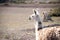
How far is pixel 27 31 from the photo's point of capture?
87.7 inches

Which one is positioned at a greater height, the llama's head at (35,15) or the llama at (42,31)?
the llama's head at (35,15)

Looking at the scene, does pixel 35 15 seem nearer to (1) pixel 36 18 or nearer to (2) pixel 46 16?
(1) pixel 36 18

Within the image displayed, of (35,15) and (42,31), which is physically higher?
(35,15)

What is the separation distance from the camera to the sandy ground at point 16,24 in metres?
2.22

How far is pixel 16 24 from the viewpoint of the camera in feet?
7.42

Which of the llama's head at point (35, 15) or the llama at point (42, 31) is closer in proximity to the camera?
the llama at point (42, 31)

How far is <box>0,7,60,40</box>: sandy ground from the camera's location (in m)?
2.22

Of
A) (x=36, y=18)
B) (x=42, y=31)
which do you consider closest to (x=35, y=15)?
(x=36, y=18)

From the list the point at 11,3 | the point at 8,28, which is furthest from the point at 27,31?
the point at 11,3

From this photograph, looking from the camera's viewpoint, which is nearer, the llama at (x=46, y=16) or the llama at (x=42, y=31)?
the llama at (x=42, y=31)

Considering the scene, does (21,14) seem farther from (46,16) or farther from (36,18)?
(46,16)

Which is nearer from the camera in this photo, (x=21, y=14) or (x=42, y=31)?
(x=42, y=31)

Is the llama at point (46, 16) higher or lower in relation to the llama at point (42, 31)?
higher

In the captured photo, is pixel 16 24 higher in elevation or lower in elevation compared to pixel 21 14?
lower
